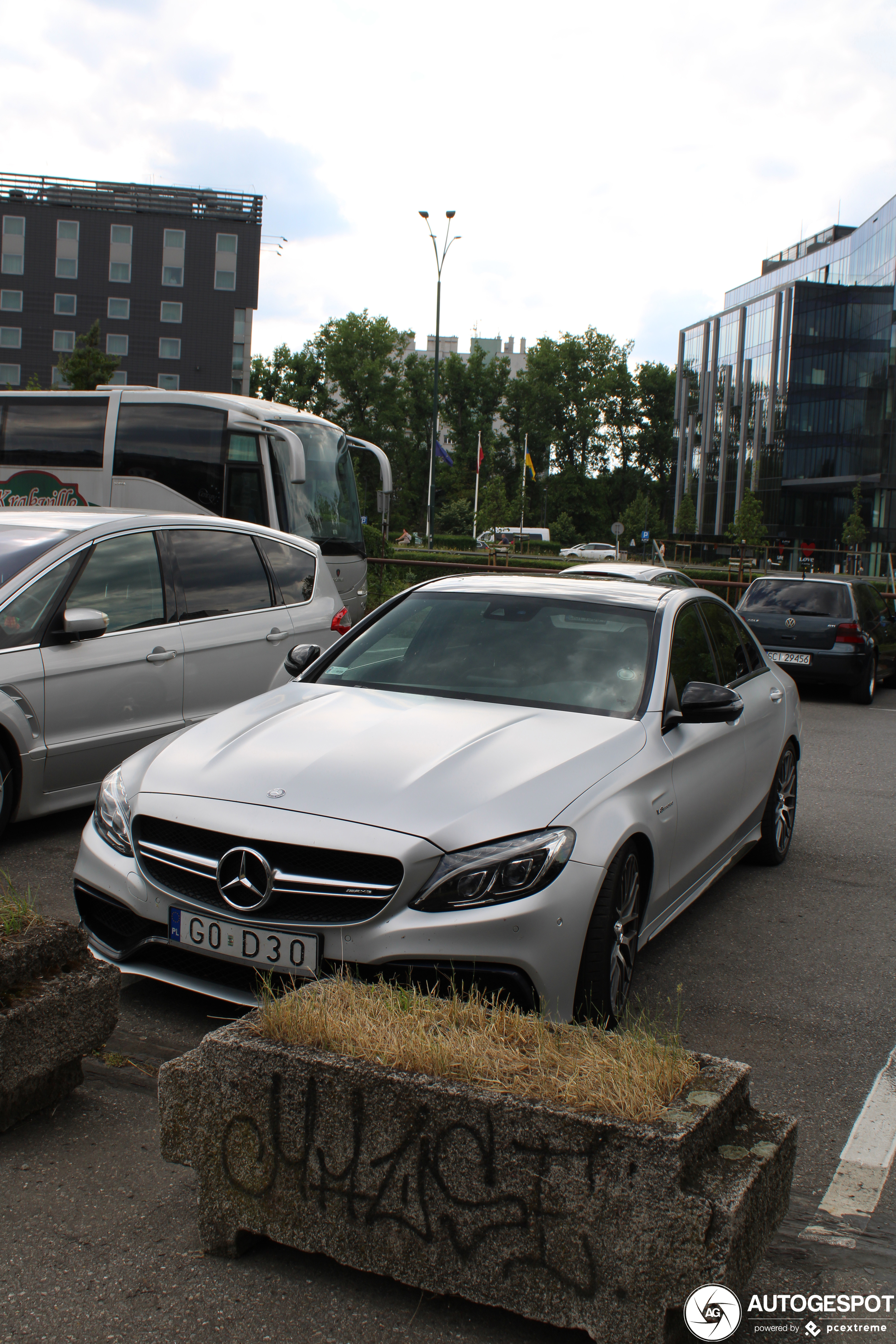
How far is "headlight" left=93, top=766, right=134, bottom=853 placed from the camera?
3.94 metres

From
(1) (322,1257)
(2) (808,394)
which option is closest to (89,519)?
(1) (322,1257)

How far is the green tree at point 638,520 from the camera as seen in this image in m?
92.6

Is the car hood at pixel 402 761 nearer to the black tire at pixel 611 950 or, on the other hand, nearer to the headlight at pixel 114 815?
the headlight at pixel 114 815

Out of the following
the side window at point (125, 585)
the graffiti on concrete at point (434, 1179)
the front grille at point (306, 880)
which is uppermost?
the side window at point (125, 585)

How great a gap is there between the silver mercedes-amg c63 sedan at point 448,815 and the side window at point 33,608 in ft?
5.51

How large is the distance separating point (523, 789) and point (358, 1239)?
153 centimetres

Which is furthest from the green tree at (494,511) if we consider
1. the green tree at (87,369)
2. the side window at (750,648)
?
the side window at (750,648)

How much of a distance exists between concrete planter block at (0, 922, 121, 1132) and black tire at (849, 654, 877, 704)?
44.1 feet

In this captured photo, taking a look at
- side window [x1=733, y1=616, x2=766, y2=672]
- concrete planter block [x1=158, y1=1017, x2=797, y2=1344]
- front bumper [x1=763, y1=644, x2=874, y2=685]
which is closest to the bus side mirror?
front bumper [x1=763, y1=644, x2=874, y2=685]

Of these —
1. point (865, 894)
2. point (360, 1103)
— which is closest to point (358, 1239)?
point (360, 1103)

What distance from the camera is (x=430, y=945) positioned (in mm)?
3303

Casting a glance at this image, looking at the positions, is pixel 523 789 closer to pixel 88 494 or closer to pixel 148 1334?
pixel 148 1334

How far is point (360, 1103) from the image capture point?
7.87 ft

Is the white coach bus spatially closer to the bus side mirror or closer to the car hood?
the bus side mirror
